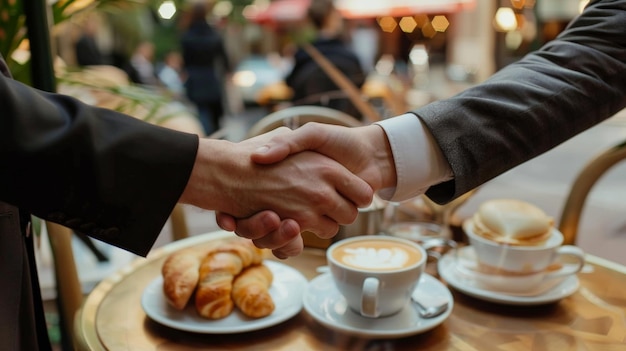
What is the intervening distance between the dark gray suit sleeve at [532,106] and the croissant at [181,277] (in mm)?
458

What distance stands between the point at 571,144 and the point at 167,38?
611 cm

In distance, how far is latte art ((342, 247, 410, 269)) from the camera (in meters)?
1.00

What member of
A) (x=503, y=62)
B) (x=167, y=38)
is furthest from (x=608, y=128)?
(x=167, y=38)

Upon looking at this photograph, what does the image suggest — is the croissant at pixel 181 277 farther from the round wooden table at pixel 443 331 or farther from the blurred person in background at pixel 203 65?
the blurred person in background at pixel 203 65

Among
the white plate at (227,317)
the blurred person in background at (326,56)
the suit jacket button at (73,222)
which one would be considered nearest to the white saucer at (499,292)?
the white plate at (227,317)

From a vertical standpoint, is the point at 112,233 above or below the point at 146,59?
above

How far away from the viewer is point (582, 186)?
1548 millimetres

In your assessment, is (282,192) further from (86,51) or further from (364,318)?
(86,51)

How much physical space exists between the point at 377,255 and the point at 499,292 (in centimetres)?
23

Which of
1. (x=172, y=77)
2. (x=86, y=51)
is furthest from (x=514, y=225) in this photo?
(x=172, y=77)

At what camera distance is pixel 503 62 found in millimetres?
7758

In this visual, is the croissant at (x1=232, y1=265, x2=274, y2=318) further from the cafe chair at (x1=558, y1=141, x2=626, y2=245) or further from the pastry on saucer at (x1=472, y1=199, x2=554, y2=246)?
the cafe chair at (x1=558, y1=141, x2=626, y2=245)

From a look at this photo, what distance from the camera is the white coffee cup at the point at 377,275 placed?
95cm

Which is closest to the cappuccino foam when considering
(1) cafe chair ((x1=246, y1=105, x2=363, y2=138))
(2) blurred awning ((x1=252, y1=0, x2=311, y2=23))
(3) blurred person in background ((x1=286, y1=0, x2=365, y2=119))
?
(1) cafe chair ((x1=246, y1=105, x2=363, y2=138))
